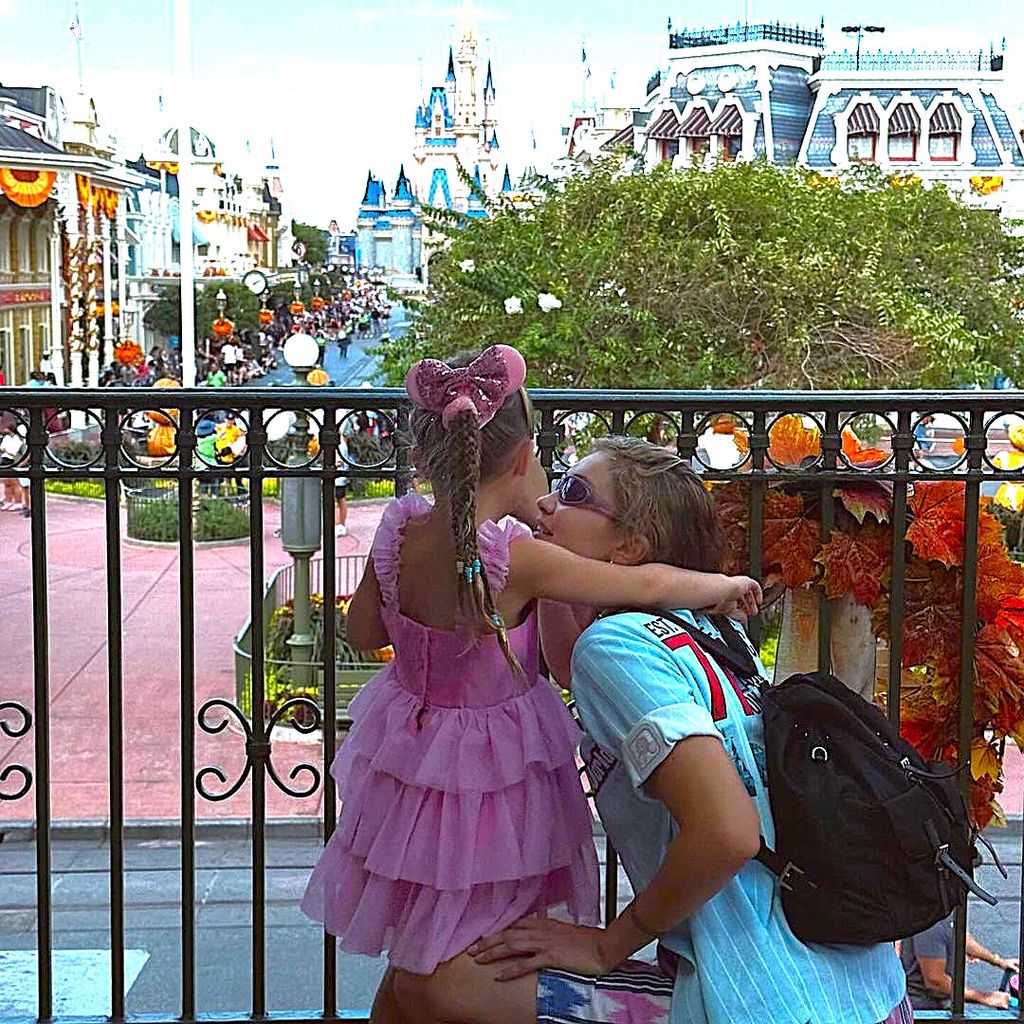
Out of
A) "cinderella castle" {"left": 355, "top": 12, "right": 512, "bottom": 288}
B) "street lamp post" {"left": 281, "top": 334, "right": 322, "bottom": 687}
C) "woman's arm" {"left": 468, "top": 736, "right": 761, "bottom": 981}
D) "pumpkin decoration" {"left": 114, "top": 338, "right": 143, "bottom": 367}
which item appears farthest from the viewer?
"cinderella castle" {"left": 355, "top": 12, "right": 512, "bottom": 288}

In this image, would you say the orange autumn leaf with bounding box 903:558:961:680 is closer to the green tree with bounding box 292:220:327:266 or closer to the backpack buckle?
the backpack buckle

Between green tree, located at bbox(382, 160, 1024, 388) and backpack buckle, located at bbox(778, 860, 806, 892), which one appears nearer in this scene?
backpack buckle, located at bbox(778, 860, 806, 892)

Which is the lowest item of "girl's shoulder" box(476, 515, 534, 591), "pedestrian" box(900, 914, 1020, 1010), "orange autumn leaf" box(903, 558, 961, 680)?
"pedestrian" box(900, 914, 1020, 1010)

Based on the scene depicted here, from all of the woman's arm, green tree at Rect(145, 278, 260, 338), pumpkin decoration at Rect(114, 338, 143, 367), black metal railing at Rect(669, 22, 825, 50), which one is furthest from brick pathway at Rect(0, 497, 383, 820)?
black metal railing at Rect(669, 22, 825, 50)

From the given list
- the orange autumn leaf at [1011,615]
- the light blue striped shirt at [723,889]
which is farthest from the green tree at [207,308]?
the light blue striped shirt at [723,889]

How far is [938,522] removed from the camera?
2.92 m

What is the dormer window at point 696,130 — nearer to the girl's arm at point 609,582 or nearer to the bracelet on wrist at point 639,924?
the girl's arm at point 609,582

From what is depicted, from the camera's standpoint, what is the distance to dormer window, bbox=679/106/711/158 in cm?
4578

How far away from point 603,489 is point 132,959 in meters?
2.45

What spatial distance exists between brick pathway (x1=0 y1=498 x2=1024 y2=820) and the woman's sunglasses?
11.2ft

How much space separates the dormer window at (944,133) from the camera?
4669cm

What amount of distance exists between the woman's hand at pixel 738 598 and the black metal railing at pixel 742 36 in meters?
50.1

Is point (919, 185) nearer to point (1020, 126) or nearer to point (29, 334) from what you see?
point (29, 334)

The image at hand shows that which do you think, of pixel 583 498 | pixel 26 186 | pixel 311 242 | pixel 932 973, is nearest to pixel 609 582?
pixel 583 498
